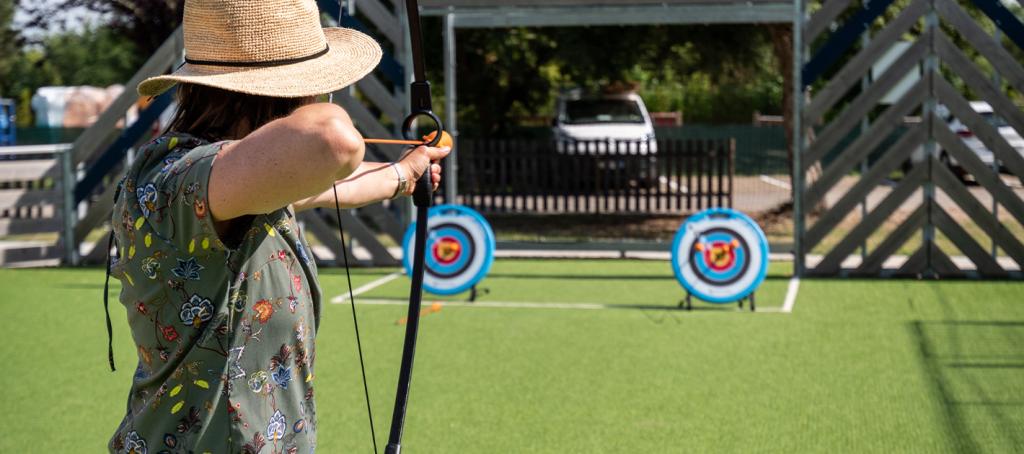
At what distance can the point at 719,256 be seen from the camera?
8.58 m

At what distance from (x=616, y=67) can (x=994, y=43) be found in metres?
6.06

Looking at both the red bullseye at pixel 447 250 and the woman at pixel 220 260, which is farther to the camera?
the red bullseye at pixel 447 250

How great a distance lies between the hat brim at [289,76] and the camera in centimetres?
204

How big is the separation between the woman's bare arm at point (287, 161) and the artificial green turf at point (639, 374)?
10.7 feet

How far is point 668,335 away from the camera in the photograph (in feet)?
25.0

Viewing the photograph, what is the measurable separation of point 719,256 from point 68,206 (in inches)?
258

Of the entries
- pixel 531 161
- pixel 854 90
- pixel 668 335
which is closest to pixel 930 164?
pixel 668 335

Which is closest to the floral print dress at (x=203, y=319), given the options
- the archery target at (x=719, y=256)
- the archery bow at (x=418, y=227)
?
the archery bow at (x=418, y=227)

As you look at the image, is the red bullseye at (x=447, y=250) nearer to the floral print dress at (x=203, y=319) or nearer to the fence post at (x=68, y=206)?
the fence post at (x=68, y=206)

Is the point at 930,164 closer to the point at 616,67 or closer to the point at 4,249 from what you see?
the point at 616,67

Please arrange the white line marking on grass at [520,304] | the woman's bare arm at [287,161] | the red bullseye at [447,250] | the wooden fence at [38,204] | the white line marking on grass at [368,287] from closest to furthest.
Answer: the woman's bare arm at [287,161], the white line marking on grass at [520,304], the red bullseye at [447,250], the white line marking on grass at [368,287], the wooden fence at [38,204]

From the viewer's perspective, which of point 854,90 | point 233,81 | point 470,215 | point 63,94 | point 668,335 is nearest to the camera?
point 233,81

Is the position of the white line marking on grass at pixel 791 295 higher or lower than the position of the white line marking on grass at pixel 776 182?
higher

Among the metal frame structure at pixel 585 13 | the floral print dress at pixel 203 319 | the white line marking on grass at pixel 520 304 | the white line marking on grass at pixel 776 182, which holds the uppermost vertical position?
the floral print dress at pixel 203 319
